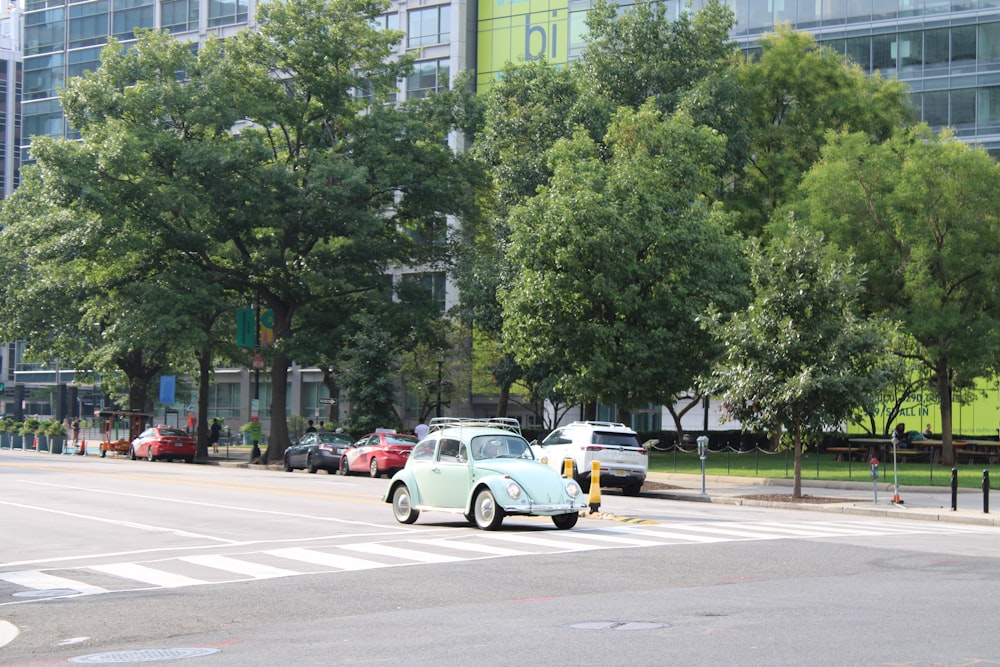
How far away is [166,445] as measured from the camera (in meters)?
56.4

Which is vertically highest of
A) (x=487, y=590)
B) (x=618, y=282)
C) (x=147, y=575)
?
(x=618, y=282)

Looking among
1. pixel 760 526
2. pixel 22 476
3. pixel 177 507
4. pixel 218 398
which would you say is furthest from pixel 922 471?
pixel 218 398

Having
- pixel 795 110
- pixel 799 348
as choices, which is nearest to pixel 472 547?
pixel 799 348

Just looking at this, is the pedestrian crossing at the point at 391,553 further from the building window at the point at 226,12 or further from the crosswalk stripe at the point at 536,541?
the building window at the point at 226,12

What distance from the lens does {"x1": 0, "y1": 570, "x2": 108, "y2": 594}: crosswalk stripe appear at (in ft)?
46.4

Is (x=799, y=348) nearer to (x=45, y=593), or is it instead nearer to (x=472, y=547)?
(x=472, y=547)

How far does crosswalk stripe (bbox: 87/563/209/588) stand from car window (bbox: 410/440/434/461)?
6.34 meters

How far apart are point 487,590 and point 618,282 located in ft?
84.7

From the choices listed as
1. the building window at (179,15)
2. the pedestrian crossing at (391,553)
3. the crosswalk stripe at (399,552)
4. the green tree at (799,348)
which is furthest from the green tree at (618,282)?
the building window at (179,15)

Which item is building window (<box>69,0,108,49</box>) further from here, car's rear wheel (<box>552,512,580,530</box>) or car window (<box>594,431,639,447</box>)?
car's rear wheel (<box>552,512,580,530</box>)

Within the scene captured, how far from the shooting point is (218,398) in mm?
96750

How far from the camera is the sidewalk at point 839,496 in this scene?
87.3 ft

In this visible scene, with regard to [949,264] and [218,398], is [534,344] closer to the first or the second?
[949,264]

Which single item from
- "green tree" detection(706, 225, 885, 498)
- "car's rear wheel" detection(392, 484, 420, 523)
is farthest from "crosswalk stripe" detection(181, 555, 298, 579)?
"green tree" detection(706, 225, 885, 498)
